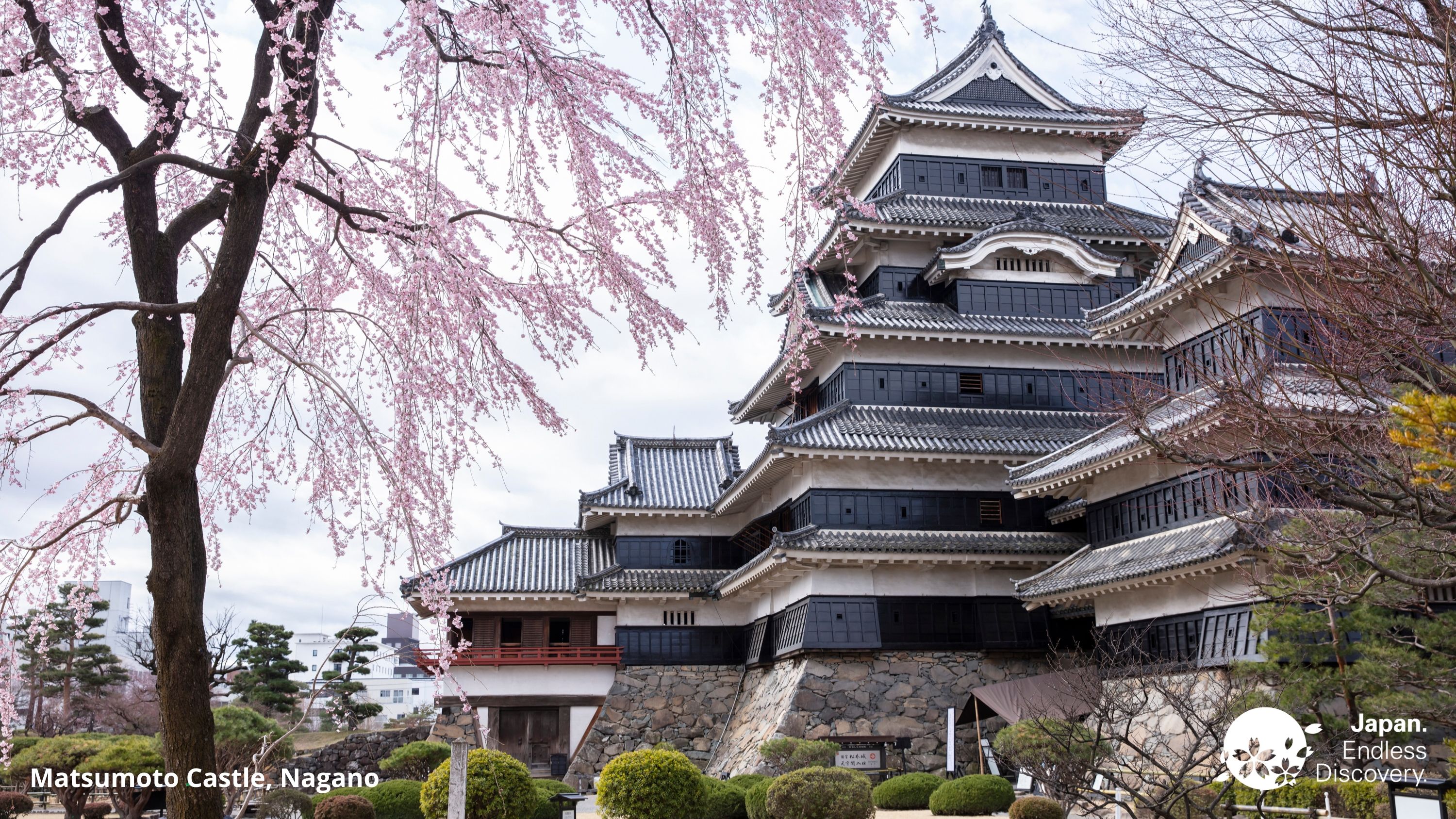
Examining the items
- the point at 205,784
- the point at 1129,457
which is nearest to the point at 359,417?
the point at 205,784

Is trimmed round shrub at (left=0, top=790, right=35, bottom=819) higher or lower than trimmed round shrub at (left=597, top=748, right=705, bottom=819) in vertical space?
lower

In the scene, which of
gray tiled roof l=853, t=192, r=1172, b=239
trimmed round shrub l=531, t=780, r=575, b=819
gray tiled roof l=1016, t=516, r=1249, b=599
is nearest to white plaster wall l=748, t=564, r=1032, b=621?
gray tiled roof l=1016, t=516, r=1249, b=599

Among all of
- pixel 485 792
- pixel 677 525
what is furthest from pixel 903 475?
pixel 485 792

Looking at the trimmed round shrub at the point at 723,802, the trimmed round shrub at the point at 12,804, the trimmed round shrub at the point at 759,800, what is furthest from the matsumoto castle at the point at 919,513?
the trimmed round shrub at the point at 12,804

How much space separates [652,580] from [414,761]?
25.3 ft

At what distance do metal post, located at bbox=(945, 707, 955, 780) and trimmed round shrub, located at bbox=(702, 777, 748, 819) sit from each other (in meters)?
4.55

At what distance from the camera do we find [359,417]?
5398mm

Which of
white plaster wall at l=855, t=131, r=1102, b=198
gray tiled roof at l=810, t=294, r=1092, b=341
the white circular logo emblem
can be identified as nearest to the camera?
the white circular logo emblem

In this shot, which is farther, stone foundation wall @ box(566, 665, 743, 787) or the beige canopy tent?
stone foundation wall @ box(566, 665, 743, 787)

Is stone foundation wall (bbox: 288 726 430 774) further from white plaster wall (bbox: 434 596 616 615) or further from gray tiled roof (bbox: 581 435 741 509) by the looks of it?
gray tiled roof (bbox: 581 435 741 509)

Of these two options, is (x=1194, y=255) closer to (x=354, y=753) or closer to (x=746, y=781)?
(x=746, y=781)

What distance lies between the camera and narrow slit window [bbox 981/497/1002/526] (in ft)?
75.6

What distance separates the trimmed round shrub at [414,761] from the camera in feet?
72.0

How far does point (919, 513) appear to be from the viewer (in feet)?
74.5
